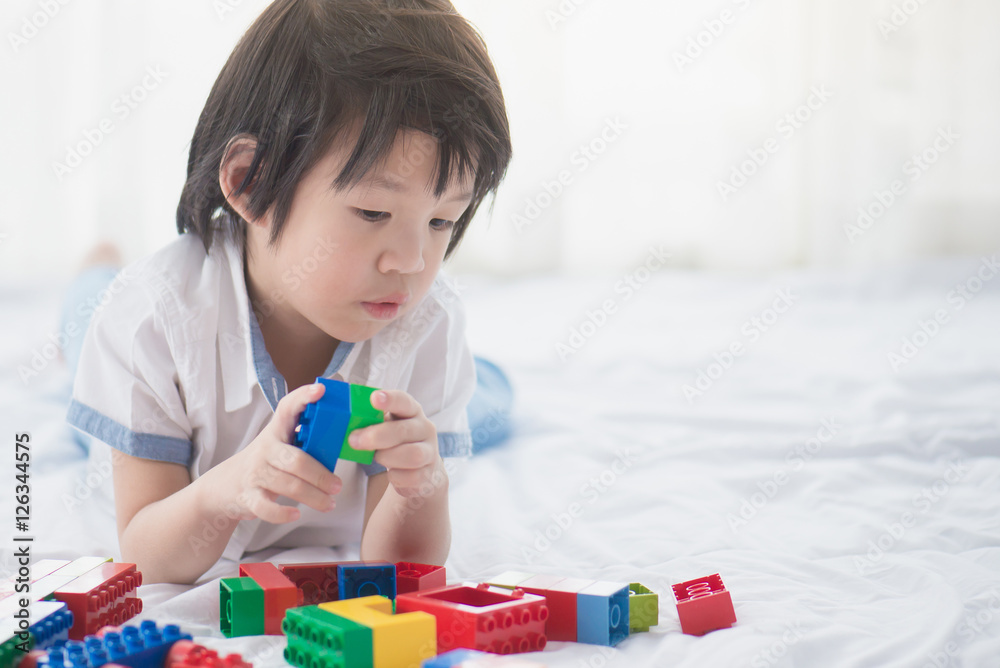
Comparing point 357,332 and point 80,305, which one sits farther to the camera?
point 80,305

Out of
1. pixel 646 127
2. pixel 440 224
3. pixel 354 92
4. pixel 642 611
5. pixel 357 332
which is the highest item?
pixel 646 127

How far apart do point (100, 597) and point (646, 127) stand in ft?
7.56

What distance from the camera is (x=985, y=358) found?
1617 millimetres

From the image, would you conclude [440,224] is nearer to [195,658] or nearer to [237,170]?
[237,170]

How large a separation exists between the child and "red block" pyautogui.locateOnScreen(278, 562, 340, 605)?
2.2 inches

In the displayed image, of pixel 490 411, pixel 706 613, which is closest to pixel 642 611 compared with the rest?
pixel 706 613

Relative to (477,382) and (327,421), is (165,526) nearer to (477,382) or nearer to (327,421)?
(327,421)

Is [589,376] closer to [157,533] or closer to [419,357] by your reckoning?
[419,357]

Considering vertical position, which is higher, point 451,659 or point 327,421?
point 327,421

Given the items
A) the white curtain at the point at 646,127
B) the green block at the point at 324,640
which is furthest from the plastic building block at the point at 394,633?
the white curtain at the point at 646,127

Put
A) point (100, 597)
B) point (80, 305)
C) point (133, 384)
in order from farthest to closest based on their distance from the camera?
point (80, 305), point (133, 384), point (100, 597)

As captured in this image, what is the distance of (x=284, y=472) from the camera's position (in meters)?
0.69

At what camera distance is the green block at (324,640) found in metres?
0.55

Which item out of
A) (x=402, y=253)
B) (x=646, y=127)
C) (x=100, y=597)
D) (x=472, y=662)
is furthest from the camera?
(x=646, y=127)
